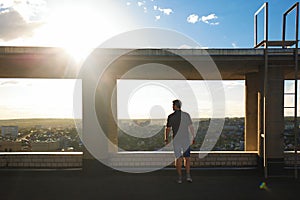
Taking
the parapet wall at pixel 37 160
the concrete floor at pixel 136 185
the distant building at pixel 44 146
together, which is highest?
the distant building at pixel 44 146

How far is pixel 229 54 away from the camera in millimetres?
5117

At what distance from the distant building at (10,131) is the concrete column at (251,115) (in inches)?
280

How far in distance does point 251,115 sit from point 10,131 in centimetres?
754

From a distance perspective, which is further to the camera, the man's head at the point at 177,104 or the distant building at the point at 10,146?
the distant building at the point at 10,146

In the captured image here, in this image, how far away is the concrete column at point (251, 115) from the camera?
6.63m

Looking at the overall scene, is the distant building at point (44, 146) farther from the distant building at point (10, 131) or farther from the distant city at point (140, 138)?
the distant building at point (10, 131)

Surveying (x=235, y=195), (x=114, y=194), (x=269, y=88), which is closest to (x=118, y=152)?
(x=114, y=194)

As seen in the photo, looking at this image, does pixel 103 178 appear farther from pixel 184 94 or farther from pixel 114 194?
pixel 184 94

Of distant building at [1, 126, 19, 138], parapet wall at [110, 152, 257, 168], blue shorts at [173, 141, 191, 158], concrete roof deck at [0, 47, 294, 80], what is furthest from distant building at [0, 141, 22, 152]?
blue shorts at [173, 141, 191, 158]

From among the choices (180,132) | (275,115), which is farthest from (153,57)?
(275,115)

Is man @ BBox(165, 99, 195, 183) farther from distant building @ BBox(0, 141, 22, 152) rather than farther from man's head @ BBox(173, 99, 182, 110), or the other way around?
distant building @ BBox(0, 141, 22, 152)

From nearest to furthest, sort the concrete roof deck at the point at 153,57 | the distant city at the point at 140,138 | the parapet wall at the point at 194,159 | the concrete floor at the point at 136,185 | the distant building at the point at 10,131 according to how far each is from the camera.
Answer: the concrete floor at the point at 136,185 → the concrete roof deck at the point at 153,57 → the parapet wall at the point at 194,159 → the distant city at the point at 140,138 → the distant building at the point at 10,131

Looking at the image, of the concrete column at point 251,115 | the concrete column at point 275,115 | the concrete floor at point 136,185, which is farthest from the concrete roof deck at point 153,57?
the concrete floor at point 136,185

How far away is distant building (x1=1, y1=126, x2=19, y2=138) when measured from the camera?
743 cm
